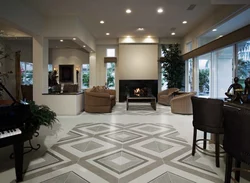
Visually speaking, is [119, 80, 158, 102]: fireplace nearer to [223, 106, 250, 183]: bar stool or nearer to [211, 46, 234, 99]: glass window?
[211, 46, 234, 99]: glass window

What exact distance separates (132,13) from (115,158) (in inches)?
197

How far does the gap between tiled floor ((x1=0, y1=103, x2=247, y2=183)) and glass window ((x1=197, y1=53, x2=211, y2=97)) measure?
11.9 feet

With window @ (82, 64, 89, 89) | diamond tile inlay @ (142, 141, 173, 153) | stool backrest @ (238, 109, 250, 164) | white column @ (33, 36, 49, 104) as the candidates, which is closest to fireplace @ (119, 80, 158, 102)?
window @ (82, 64, 89, 89)

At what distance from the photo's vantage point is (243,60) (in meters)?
5.40

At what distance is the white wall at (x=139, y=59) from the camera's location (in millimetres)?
10297

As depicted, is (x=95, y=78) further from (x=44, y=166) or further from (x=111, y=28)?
(x=44, y=166)

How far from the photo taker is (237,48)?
5.50 m

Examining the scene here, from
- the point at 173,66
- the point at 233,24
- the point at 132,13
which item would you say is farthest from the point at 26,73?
the point at 233,24

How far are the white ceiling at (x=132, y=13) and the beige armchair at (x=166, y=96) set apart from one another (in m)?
2.83

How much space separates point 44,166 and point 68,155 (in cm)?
46

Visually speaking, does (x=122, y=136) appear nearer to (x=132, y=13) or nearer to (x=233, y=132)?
(x=233, y=132)

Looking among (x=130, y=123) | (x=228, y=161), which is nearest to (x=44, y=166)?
(x=228, y=161)

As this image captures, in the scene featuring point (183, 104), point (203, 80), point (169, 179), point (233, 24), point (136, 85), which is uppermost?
point (233, 24)

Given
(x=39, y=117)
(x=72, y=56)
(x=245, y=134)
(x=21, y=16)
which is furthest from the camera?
(x=72, y=56)
